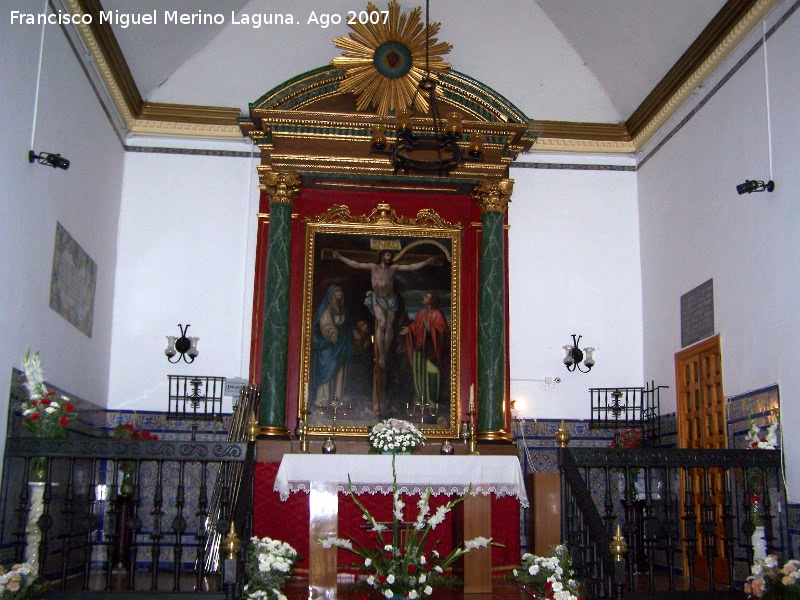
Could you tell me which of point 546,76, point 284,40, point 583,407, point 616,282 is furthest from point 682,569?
point 284,40

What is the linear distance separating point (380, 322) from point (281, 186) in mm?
1965

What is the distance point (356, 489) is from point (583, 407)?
13.5ft

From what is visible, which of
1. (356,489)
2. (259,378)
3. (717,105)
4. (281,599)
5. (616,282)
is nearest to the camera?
(281,599)

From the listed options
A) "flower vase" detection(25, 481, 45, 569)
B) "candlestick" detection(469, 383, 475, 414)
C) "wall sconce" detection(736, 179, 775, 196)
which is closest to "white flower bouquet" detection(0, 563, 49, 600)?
"flower vase" detection(25, 481, 45, 569)

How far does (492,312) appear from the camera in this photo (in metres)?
10.9

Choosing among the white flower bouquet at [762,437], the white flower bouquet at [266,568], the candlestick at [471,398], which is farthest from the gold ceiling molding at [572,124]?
the white flower bouquet at [266,568]

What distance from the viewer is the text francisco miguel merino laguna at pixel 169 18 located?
26.2ft

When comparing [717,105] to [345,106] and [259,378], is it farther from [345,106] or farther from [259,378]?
[259,378]

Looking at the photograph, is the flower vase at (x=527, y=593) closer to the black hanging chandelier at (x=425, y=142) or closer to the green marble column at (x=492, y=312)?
the green marble column at (x=492, y=312)

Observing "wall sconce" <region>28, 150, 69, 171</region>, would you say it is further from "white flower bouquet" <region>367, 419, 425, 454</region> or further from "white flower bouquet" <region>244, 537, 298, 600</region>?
"white flower bouquet" <region>367, 419, 425, 454</region>

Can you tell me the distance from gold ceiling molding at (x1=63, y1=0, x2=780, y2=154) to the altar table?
4616 mm

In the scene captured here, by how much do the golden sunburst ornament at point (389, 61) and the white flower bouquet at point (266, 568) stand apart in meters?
5.66

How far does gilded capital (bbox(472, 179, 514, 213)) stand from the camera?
1120cm

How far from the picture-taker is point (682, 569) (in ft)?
32.1
